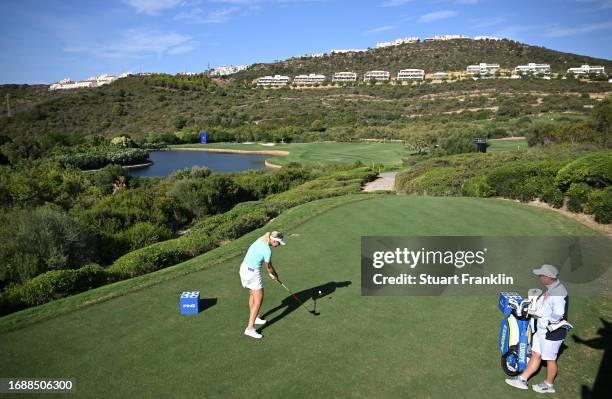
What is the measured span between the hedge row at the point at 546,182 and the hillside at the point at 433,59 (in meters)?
133

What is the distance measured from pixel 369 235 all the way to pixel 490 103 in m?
92.6

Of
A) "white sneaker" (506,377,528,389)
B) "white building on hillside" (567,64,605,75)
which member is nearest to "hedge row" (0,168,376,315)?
"white sneaker" (506,377,528,389)

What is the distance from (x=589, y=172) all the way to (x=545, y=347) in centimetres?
1182

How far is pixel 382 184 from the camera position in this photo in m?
34.6

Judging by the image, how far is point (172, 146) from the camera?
9519cm

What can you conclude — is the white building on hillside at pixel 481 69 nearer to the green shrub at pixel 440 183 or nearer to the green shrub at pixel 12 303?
the green shrub at pixel 440 183

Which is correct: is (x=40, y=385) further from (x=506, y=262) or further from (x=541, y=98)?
(x=541, y=98)

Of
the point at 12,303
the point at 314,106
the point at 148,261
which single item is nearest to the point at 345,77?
the point at 314,106

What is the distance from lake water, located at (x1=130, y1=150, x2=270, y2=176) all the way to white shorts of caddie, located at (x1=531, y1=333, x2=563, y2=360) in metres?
58.7

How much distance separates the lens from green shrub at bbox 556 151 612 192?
49.0 feet

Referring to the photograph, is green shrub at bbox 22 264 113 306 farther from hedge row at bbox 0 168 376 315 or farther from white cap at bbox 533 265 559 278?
white cap at bbox 533 265 559 278

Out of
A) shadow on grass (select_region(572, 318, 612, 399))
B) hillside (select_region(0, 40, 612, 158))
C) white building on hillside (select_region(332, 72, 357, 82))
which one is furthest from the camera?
white building on hillside (select_region(332, 72, 357, 82))

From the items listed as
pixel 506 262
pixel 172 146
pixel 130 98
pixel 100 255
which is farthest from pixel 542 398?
pixel 130 98

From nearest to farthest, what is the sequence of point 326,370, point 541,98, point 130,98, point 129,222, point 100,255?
point 326,370 < point 100,255 < point 129,222 < point 541,98 < point 130,98
